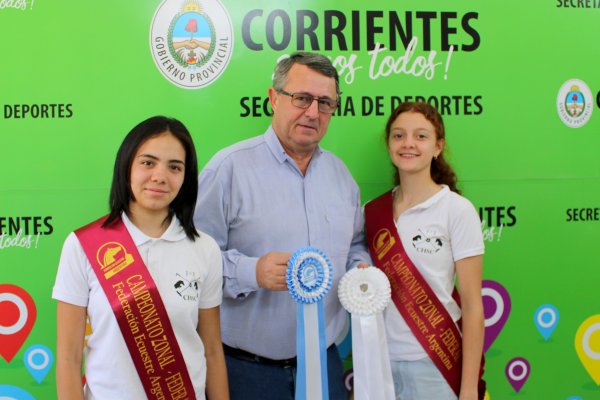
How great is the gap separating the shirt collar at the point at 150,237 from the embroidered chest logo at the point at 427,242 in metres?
0.59

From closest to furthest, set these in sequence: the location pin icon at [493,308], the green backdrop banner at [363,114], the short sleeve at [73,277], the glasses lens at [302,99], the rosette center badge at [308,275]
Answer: the short sleeve at [73,277], the rosette center badge at [308,275], the glasses lens at [302,99], the green backdrop banner at [363,114], the location pin icon at [493,308]

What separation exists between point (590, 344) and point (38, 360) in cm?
176

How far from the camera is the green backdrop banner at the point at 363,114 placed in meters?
1.52

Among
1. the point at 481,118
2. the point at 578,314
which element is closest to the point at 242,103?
the point at 481,118

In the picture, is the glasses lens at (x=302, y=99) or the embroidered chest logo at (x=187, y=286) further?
the glasses lens at (x=302, y=99)

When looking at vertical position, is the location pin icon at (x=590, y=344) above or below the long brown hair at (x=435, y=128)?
below

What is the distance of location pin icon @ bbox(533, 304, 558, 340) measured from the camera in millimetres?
1714

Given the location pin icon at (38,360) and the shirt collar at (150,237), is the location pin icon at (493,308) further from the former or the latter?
the location pin icon at (38,360)

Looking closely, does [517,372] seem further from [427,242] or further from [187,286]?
[187,286]

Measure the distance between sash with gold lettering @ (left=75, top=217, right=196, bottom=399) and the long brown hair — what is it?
752mm

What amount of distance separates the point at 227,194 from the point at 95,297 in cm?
42

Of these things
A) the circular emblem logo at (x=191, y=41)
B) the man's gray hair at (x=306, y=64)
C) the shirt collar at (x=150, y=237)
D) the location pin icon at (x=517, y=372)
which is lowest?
the location pin icon at (x=517, y=372)

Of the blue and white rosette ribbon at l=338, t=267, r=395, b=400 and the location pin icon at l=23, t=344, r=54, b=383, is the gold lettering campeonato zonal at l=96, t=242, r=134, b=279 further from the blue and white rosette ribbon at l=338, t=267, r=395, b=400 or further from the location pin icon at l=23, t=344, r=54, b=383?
the location pin icon at l=23, t=344, r=54, b=383

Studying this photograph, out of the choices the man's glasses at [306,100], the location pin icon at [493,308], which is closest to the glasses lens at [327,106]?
the man's glasses at [306,100]
